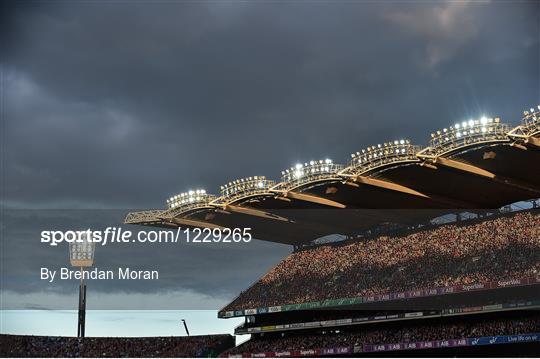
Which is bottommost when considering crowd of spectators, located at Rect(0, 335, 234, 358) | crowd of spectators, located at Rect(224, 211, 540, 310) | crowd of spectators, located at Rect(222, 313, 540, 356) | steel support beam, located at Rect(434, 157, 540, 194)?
crowd of spectators, located at Rect(222, 313, 540, 356)

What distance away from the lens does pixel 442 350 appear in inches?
2089

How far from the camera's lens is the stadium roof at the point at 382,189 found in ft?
154

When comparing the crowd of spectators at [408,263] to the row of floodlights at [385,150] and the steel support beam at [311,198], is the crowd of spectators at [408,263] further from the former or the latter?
the row of floodlights at [385,150]

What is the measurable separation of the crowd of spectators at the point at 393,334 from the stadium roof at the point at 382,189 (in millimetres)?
9886

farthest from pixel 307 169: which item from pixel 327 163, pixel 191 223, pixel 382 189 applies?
pixel 191 223

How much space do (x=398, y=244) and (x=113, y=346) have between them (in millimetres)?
32540

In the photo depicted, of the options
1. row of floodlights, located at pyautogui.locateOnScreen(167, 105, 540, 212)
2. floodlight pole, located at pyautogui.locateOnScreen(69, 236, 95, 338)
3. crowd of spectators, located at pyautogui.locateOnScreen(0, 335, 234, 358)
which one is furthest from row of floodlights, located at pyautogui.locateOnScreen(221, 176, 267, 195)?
crowd of spectators, located at pyautogui.locateOnScreen(0, 335, 234, 358)

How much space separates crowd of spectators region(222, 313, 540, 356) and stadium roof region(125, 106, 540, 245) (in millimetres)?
9886

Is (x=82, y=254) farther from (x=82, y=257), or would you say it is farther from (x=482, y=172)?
(x=482, y=172)

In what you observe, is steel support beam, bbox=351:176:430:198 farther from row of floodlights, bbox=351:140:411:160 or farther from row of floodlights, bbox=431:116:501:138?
row of floodlights, bbox=431:116:501:138

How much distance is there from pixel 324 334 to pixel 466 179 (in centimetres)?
2012

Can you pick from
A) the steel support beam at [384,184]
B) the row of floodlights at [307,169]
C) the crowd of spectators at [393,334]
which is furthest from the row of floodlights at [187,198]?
the steel support beam at [384,184]

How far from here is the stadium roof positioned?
154ft

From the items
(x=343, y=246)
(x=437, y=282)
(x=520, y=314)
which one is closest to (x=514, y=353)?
(x=520, y=314)
